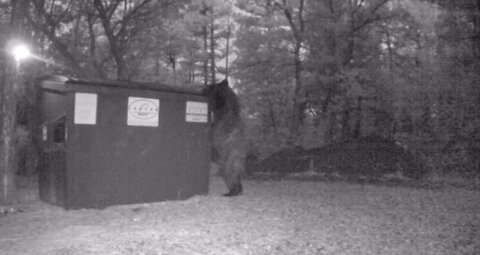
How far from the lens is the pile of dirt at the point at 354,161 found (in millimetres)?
17500

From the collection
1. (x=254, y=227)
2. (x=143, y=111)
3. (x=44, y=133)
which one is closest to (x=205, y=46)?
(x=143, y=111)

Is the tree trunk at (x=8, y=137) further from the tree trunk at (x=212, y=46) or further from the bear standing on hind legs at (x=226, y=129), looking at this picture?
the tree trunk at (x=212, y=46)

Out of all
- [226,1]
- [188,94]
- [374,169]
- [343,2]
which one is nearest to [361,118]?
[343,2]

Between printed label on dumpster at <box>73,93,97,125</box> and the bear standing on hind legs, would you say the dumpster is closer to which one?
printed label on dumpster at <box>73,93,97,125</box>

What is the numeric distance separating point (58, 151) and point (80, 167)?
1.71 ft

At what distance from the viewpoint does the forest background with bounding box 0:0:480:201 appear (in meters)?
17.2

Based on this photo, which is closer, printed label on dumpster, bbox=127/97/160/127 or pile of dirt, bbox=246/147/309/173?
printed label on dumpster, bbox=127/97/160/127

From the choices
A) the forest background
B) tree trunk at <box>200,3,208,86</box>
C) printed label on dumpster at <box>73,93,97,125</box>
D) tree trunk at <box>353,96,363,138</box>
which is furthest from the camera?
tree trunk at <box>200,3,208,86</box>

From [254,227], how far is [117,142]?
313cm

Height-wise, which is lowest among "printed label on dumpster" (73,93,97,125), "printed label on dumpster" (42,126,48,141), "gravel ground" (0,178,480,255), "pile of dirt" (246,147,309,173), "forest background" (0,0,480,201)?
"gravel ground" (0,178,480,255)

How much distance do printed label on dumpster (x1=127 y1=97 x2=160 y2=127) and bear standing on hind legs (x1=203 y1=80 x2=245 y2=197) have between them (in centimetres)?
144

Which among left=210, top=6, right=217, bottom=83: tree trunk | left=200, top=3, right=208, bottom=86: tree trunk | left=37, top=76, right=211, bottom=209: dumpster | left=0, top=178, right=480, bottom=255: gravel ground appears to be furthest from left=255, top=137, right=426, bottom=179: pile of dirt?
left=210, top=6, right=217, bottom=83: tree trunk

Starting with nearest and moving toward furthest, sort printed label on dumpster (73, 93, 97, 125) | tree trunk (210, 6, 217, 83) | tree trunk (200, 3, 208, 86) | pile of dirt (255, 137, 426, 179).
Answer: printed label on dumpster (73, 93, 97, 125) < pile of dirt (255, 137, 426, 179) < tree trunk (200, 3, 208, 86) < tree trunk (210, 6, 217, 83)

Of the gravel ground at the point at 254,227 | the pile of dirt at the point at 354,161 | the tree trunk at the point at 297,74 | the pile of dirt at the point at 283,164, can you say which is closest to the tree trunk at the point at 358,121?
the tree trunk at the point at 297,74
